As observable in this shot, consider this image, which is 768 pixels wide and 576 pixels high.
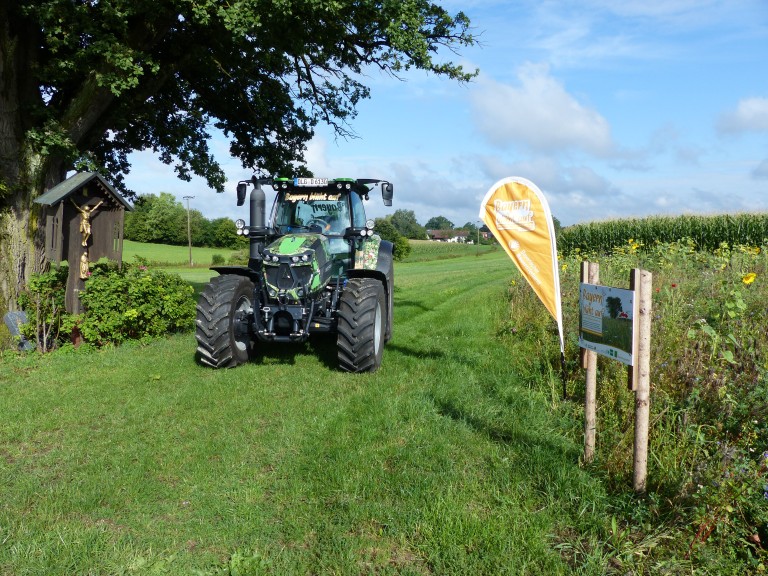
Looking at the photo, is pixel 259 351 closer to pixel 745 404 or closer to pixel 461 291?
pixel 745 404

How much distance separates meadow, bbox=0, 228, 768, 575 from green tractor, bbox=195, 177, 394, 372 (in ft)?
1.41

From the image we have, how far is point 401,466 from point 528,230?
2072 millimetres

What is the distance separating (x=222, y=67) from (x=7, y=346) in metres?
6.82

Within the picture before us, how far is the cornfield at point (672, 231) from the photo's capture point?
1697cm

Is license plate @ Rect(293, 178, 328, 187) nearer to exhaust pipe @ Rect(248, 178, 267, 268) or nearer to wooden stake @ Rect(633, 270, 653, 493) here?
exhaust pipe @ Rect(248, 178, 267, 268)

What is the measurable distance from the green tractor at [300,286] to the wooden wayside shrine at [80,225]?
246cm

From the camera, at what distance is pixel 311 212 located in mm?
8055

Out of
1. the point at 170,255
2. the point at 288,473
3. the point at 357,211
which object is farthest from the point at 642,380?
the point at 170,255

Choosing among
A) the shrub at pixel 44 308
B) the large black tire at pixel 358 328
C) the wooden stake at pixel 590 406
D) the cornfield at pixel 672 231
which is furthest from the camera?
the cornfield at pixel 672 231

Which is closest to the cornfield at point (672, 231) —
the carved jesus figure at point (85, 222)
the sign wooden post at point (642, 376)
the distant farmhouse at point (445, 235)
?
the sign wooden post at point (642, 376)

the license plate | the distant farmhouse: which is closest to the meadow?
the license plate

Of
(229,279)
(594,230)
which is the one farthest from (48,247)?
(594,230)

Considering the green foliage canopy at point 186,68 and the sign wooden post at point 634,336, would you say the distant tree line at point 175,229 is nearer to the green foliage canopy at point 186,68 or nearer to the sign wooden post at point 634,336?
the green foliage canopy at point 186,68

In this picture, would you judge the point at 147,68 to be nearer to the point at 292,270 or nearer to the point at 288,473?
the point at 292,270
